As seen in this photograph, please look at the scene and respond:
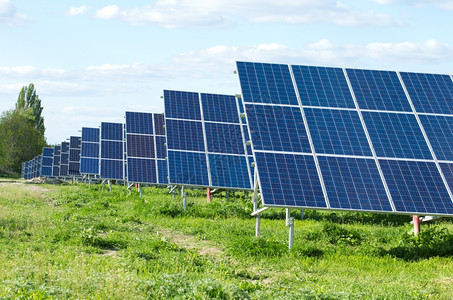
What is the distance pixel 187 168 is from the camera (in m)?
21.5

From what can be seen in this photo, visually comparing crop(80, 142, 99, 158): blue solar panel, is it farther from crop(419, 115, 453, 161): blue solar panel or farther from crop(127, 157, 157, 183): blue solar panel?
crop(419, 115, 453, 161): blue solar panel

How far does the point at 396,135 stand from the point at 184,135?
10.2 m

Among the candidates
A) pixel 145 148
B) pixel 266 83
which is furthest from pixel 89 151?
pixel 266 83

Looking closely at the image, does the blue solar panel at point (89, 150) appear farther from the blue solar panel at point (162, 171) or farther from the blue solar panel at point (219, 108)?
the blue solar panel at point (219, 108)

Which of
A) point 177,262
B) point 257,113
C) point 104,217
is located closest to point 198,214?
point 104,217

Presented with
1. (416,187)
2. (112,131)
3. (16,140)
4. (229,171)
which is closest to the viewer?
(416,187)

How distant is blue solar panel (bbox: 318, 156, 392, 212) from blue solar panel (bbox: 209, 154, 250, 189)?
23.3ft

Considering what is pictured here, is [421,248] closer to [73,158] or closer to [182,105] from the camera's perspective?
[182,105]

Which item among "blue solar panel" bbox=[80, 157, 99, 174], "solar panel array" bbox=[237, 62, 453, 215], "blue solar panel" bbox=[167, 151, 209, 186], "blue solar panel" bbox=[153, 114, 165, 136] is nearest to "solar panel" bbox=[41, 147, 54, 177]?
"blue solar panel" bbox=[80, 157, 99, 174]

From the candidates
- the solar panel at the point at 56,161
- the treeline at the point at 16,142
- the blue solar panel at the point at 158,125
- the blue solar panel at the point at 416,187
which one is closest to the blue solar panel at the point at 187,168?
the blue solar panel at the point at 416,187

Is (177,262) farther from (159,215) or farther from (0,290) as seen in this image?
(159,215)

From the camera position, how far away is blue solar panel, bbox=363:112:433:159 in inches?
565

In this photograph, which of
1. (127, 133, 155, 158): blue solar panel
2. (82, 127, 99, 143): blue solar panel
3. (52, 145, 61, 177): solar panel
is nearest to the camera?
(127, 133, 155, 158): blue solar panel

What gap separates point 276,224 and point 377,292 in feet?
29.3
